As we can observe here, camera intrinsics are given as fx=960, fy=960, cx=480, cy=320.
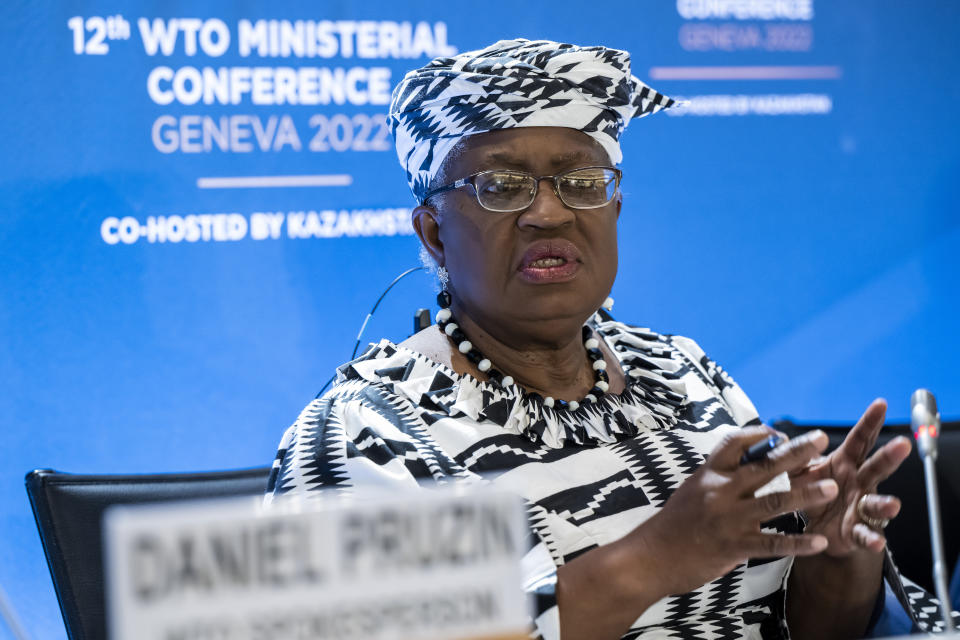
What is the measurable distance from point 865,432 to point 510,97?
28.7 inches

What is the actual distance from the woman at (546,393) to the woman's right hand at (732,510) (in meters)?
0.19

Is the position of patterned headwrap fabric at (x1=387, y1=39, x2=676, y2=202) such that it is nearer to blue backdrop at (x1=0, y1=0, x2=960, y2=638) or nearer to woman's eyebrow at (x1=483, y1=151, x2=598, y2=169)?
woman's eyebrow at (x1=483, y1=151, x2=598, y2=169)

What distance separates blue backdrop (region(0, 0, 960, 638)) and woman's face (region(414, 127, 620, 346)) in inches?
45.8

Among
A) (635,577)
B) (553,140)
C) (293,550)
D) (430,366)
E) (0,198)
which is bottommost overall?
(635,577)

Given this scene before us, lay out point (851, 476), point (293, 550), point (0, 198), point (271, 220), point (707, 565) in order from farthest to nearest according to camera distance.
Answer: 1. point (271, 220)
2. point (0, 198)
3. point (851, 476)
4. point (707, 565)
5. point (293, 550)

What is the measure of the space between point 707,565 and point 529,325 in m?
0.56

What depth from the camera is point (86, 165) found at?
2477mm

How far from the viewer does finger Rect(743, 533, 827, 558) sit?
43.2 inches

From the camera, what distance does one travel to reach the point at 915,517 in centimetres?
207

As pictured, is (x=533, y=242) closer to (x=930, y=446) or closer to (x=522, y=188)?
(x=522, y=188)

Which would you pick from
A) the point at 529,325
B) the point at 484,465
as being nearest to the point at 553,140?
the point at 529,325

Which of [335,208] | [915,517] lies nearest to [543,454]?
[915,517]

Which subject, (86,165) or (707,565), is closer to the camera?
(707,565)

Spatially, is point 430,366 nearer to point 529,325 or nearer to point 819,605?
point 529,325
